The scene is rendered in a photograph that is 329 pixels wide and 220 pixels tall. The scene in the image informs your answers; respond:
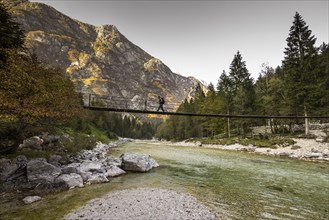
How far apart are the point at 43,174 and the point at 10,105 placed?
4.33 metres

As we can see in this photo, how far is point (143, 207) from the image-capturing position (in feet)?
26.9

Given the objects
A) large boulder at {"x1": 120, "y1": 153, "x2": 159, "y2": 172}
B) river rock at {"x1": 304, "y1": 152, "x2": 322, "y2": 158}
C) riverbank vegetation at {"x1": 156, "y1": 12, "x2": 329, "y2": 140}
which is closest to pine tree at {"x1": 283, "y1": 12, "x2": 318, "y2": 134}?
riverbank vegetation at {"x1": 156, "y1": 12, "x2": 329, "y2": 140}

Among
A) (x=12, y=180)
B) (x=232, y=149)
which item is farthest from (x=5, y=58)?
(x=232, y=149)

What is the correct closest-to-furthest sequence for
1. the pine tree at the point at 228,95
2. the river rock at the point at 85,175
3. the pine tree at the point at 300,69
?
1. the river rock at the point at 85,175
2. the pine tree at the point at 300,69
3. the pine tree at the point at 228,95

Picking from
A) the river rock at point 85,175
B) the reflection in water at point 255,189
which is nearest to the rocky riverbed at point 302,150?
the reflection in water at point 255,189

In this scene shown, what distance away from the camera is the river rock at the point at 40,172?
1112 centimetres

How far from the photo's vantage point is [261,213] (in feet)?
26.9

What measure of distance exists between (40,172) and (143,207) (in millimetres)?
7566

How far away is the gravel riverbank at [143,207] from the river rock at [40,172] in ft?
13.7

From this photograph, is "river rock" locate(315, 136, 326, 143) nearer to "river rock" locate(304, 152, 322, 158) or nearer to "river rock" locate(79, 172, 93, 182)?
"river rock" locate(304, 152, 322, 158)

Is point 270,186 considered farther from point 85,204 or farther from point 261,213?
point 85,204

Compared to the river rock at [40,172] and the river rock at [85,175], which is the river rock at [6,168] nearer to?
the river rock at [40,172]

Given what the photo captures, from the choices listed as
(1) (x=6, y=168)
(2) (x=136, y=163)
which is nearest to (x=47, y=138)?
(1) (x=6, y=168)

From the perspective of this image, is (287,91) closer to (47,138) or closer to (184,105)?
(47,138)
